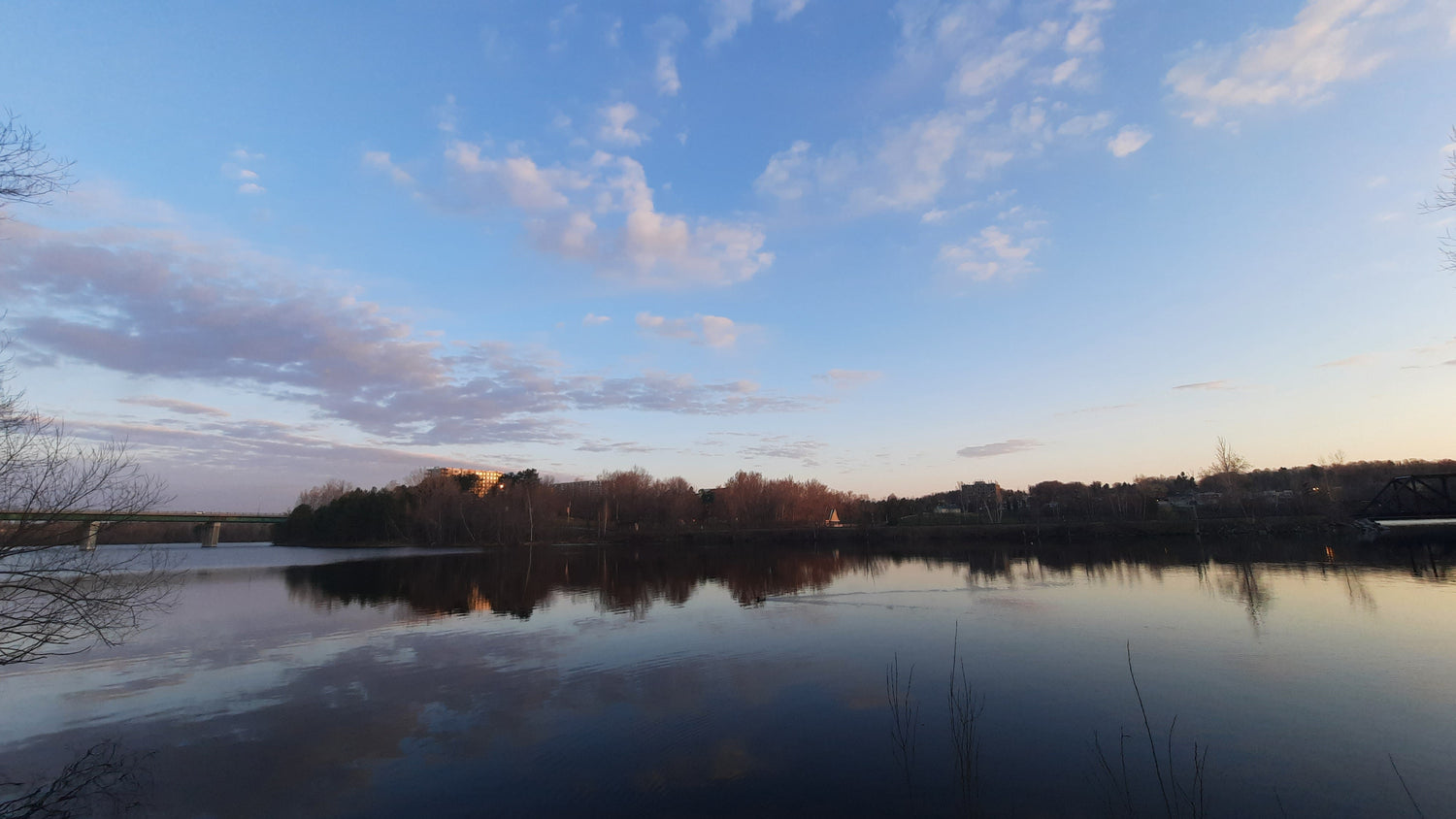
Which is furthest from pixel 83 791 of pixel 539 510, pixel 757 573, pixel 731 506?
pixel 731 506

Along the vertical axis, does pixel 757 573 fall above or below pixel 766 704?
below

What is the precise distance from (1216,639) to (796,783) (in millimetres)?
13410

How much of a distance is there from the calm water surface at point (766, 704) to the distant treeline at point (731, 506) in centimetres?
4934

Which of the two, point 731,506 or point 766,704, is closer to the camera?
point 766,704

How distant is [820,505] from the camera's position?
333ft

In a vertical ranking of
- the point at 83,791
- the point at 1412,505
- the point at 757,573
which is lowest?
the point at 757,573

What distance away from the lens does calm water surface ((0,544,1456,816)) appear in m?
7.64

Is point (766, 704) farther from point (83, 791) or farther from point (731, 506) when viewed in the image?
point (731, 506)

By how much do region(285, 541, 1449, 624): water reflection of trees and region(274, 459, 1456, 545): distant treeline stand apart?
24337 mm

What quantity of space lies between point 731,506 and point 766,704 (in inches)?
3392

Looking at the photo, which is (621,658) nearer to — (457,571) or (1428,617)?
(1428,617)

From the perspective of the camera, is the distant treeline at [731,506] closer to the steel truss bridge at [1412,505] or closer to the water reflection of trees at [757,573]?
the steel truss bridge at [1412,505]

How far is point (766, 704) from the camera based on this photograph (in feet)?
36.6

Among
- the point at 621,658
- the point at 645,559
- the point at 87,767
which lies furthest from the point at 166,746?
the point at 645,559
